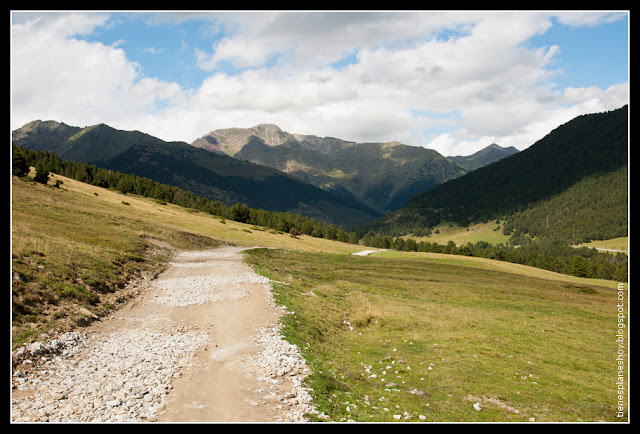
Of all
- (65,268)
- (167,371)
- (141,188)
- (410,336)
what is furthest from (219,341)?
(141,188)

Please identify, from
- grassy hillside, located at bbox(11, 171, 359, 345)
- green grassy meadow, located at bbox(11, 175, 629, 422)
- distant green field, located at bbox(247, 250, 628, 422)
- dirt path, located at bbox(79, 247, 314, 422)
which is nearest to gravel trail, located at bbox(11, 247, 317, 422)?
dirt path, located at bbox(79, 247, 314, 422)

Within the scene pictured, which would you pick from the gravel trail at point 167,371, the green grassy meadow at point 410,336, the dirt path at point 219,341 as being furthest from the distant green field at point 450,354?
the dirt path at point 219,341

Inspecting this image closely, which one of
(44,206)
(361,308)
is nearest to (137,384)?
(361,308)

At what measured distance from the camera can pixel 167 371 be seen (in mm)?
14859

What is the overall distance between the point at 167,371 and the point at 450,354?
54.8 feet

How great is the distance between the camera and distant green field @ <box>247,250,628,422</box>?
14.6m

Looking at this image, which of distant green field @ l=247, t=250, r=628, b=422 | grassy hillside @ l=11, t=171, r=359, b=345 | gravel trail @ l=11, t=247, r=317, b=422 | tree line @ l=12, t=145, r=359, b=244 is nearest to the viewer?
gravel trail @ l=11, t=247, r=317, b=422

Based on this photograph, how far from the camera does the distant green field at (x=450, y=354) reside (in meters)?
14.6

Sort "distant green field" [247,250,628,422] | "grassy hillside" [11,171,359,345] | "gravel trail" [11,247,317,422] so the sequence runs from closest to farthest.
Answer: "gravel trail" [11,247,317,422]
"distant green field" [247,250,628,422]
"grassy hillside" [11,171,359,345]

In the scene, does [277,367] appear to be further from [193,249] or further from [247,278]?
[193,249]

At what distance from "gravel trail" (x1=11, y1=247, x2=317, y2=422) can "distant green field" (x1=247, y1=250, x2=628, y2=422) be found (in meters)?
1.82

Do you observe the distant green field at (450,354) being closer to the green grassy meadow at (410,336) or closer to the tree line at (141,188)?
the green grassy meadow at (410,336)

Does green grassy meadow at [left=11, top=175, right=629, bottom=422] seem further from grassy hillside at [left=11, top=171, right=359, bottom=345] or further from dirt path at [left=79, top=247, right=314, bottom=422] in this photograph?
dirt path at [left=79, top=247, right=314, bottom=422]

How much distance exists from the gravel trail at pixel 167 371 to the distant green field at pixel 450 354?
1.82 meters
